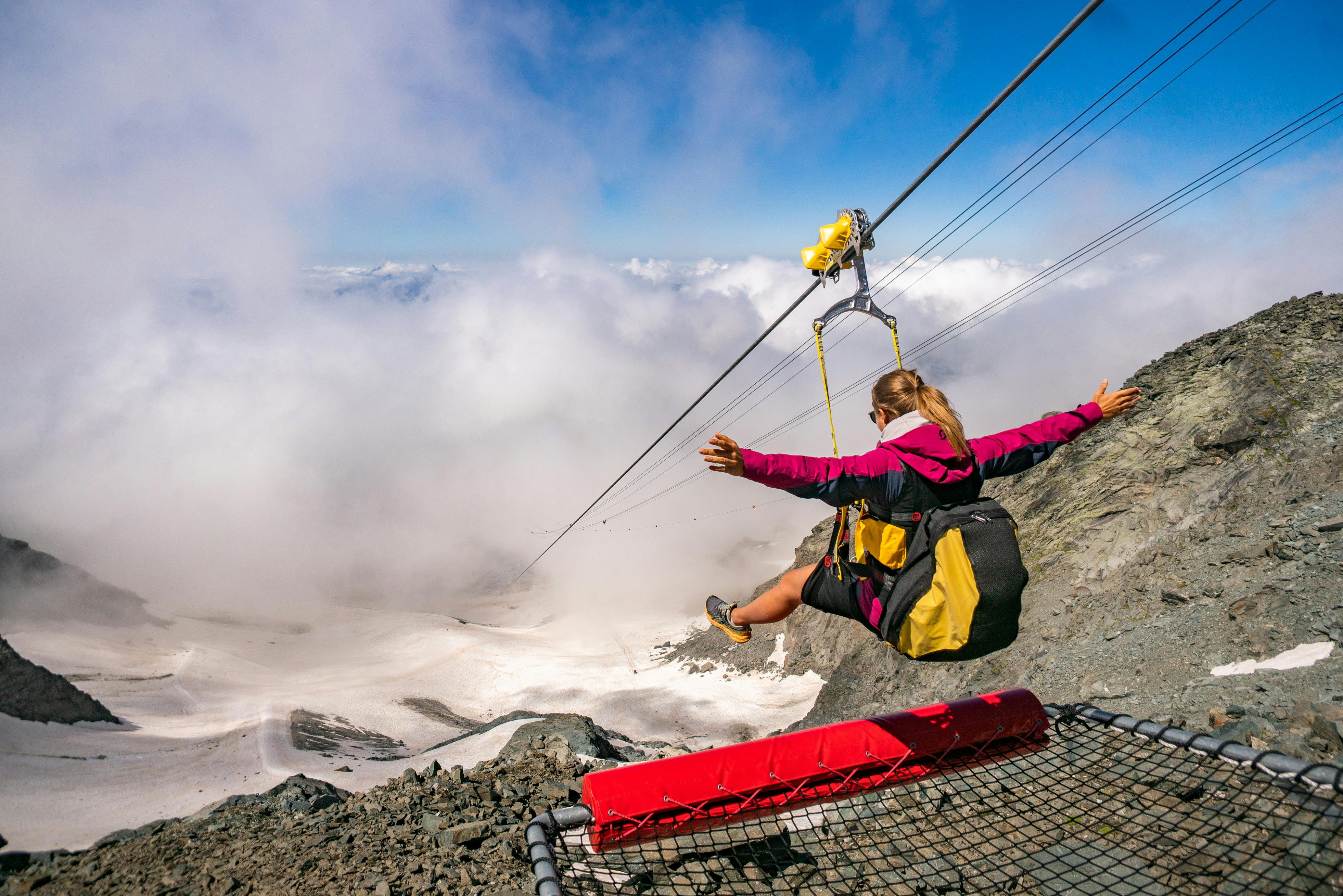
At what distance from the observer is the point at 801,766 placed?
4.84 metres

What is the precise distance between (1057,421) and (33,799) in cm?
1479

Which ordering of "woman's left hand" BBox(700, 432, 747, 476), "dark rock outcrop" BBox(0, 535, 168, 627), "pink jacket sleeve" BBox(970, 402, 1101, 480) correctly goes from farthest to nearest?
1. "dark rock outcrop" BBox(0, 535, 168, 627)
2. "pink jacket sleeve" BBox(970, 402, 1101, 480)
3. "woman's left hand" BBox(700, 432, 747, 476)

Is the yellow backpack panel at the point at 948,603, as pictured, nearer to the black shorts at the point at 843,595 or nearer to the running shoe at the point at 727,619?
the black shorts at the point at 843,595

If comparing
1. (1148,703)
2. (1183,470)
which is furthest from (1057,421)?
(1183,470)

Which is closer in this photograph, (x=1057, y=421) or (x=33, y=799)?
(x=1057, y=421)

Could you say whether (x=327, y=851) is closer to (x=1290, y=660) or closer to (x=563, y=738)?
(x=563, y=738)

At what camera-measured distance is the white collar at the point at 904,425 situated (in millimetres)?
4148

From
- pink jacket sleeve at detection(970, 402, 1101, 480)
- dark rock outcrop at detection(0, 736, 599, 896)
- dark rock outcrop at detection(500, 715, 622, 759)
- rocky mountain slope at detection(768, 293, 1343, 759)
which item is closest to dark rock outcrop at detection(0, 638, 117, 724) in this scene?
dark rock outcrop at detection(500, 715, 622, 759)

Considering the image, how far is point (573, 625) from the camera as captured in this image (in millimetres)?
45969

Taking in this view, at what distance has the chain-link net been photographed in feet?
12.0

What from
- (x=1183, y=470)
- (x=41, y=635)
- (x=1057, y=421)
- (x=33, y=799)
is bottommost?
(x=33, y=799)

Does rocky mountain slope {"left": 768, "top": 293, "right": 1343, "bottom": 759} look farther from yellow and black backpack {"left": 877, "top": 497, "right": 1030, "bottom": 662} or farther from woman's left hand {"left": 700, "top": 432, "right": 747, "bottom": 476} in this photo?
woman's left hand {"left": 700, "top": 432, "right": 747, "bottom": 476}

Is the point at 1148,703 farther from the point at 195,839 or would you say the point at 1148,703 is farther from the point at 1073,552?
the point at 195,839

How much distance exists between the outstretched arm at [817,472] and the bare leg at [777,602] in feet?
4.27
